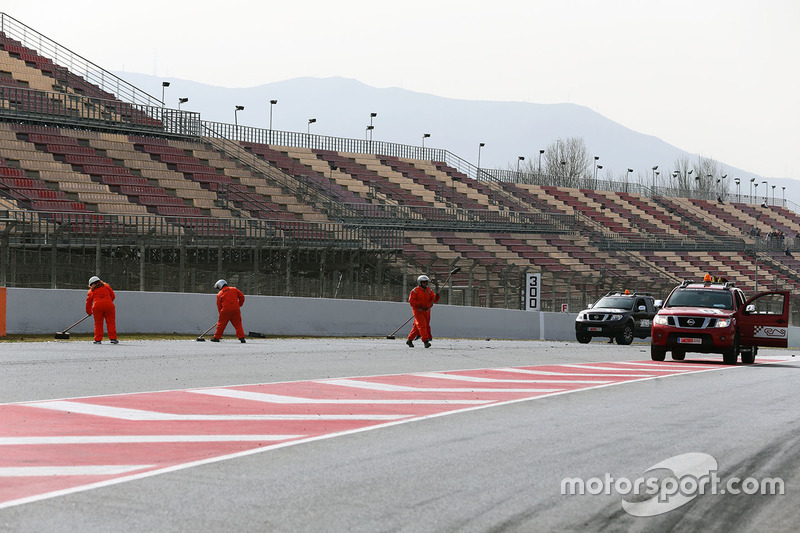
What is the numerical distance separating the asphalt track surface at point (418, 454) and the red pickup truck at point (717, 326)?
3966mm

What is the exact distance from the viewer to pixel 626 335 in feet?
114

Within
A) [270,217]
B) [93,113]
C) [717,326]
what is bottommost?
[717,326]

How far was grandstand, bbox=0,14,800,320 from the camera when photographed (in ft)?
100

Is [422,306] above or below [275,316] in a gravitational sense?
above

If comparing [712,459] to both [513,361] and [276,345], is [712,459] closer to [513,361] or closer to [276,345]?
[513,361]

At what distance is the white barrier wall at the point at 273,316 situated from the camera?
2567 cm

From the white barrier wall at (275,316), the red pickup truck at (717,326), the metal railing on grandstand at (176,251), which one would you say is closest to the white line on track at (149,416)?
the red pickup truck at (717,326)

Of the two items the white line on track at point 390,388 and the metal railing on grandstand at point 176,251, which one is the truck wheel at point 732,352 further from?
the metal railing on grandstand at point 176,251

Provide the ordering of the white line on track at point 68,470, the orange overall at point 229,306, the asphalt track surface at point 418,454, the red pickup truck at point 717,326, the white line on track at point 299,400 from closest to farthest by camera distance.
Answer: the asphalt track surface at point 418,454 < the white line on track at point 68,470 < the white line on track at point 299,400 < the red pickup truck at point 717,326 < the orange overall at point 229,306

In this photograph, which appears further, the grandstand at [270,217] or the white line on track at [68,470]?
the grandstand at [270,217]

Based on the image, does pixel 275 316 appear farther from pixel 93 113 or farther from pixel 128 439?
pixel 128 439

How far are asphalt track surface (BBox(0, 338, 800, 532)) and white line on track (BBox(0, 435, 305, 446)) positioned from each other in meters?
0.22

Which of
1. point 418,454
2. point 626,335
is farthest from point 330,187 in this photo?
point 418,454

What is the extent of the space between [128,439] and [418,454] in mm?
2541
